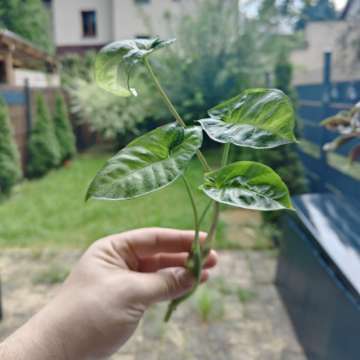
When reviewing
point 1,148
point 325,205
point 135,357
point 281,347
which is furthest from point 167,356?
point 1,148

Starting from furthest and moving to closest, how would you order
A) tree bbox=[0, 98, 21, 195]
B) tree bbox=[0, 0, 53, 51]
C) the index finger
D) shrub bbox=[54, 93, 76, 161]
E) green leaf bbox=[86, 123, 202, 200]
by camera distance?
1. shrub bbox=[54, 93, 76, 161]
2. tree bbox=[0, 98, 21, 195]
3. tree bbox=[0, 0, 53, 51]
4. the index finger
5. green leaf bbox=[86, 123, 202, 200]

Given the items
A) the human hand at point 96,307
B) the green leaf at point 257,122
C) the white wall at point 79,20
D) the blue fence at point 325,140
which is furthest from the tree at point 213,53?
the green leaf at point 257,122

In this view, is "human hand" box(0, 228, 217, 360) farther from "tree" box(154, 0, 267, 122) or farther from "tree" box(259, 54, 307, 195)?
"tree" box(154, 0, 267, 122)

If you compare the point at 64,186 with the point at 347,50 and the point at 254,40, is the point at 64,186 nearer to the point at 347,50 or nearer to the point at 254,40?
the point at 347,50

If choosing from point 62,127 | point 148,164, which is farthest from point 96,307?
point 62,127

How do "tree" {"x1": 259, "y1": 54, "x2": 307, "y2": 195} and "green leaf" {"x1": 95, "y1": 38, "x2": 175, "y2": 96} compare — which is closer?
"green leaf" {"x1": 95, "y1": 38, "x2": 175, "y2": 96}

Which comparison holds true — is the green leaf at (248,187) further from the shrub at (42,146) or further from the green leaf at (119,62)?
the shrub at (42,146)

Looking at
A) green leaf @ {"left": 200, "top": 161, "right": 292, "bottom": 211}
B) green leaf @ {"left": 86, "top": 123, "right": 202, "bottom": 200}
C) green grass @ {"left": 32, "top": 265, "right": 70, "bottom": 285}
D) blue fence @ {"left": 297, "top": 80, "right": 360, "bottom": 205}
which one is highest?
green leaf @ {"left": 86, "top": 123, "right": 202, "bottom": 200}

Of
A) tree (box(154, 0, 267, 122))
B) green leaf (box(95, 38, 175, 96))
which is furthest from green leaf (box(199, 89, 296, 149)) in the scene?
tree (box(154, 0, 267, 122))
